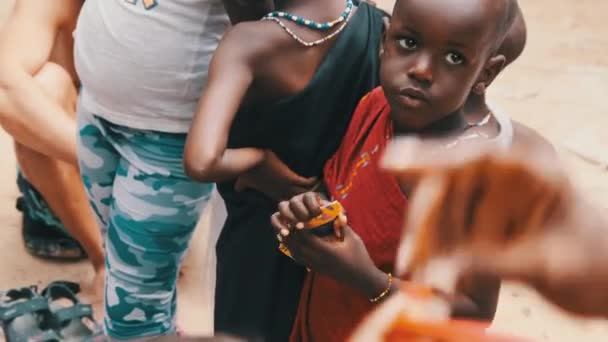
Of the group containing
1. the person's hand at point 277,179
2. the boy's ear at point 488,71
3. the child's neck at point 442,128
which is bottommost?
the person's hand at point 277,179

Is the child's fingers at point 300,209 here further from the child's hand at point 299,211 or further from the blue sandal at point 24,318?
the blue sandal at point 24,318

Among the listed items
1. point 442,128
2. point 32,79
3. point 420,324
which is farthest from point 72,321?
point 420,324

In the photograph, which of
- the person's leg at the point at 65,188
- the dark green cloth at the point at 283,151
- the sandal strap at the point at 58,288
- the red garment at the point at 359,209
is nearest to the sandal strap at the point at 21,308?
the sandal strap at the point at 58,288

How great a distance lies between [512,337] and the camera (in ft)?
1.65

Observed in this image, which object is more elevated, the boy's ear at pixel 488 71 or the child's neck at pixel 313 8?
the child's neck at pixel 313 8

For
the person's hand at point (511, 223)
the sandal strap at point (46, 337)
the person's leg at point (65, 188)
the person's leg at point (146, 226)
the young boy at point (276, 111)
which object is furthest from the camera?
the person's leg at point (65, 188)

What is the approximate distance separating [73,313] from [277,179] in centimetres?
85

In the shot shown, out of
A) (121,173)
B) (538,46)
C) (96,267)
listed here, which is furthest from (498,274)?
(538,46)

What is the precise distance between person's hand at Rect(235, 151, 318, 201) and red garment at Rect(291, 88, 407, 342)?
0.03m

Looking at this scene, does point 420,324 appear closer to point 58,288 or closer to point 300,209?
point 300,209

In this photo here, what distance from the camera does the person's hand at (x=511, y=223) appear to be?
490mm

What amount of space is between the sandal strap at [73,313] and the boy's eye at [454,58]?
1.14 m

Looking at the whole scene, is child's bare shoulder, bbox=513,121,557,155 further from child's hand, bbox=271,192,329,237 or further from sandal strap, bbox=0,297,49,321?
sandal strap, bbox=0,297,49,321

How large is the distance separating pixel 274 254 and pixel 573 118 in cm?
207
